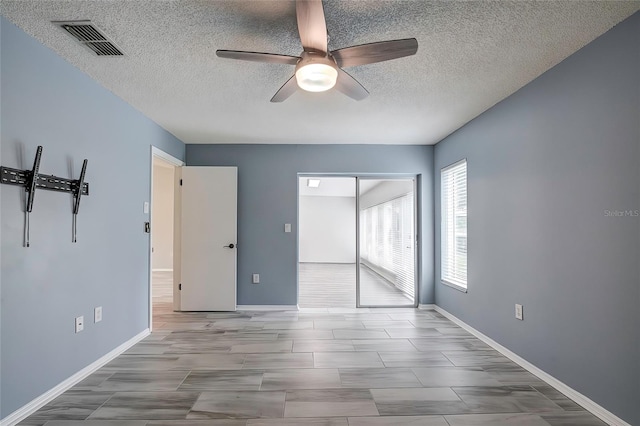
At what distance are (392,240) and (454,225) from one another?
138 centimetres

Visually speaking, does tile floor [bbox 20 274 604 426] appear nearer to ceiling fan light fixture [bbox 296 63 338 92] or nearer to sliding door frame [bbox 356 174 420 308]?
sliding door frame [bbox 356 174 420 308]

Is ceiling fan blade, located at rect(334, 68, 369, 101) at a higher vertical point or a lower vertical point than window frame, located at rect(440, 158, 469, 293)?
higher

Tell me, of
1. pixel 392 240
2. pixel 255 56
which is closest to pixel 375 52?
pixel 255 56

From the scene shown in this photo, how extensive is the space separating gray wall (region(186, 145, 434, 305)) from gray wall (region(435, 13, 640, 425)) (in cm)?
154

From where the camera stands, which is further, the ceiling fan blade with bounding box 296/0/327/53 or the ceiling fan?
the ceiling fan

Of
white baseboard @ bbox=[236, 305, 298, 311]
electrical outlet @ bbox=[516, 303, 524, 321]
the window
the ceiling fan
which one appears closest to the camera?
the ceiling fan

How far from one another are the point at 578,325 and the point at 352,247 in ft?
28.8

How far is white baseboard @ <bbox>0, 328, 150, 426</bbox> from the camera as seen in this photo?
211 centimetres

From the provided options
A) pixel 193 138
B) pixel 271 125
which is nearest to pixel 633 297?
pixel 271 125

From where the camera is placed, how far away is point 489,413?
225 centimetres

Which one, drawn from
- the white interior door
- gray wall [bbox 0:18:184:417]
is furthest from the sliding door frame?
gray wall [bbox 0:18:184:417]

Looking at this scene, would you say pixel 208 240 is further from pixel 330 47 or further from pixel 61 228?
pixel 330 47

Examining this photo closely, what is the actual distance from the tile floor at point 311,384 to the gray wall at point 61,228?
0.99 feet

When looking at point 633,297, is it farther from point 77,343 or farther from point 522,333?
point 77,343
